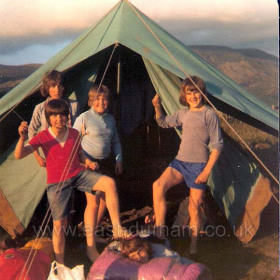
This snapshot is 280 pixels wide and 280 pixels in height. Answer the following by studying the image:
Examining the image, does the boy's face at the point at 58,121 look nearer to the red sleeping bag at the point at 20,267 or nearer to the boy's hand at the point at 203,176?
the red sleeping bag at the point at 20,267

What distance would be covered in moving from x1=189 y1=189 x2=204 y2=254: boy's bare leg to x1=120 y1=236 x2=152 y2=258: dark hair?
0.60 metres

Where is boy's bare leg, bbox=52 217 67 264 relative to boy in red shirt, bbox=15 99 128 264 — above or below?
below

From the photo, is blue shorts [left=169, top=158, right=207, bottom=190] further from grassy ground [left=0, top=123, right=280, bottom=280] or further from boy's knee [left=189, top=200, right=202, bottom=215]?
grassy ground [left=0, top=123, right=280, bottom=280]

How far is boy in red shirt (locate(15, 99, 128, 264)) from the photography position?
298 cm

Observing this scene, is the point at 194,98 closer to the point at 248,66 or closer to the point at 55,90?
the point at 55,90

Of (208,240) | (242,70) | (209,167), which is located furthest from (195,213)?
(242,70)

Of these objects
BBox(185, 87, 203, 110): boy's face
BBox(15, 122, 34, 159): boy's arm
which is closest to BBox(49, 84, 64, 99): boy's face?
BBox(15, 122, 34, 159): boy's arm

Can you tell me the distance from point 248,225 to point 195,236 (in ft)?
2.07

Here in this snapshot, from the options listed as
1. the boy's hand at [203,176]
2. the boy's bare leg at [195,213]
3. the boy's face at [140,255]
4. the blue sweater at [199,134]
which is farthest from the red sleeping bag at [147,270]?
the blue sweater at [199,134]

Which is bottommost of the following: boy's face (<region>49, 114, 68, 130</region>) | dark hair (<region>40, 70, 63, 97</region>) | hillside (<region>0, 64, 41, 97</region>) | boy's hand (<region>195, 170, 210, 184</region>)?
boy's hand (<region>195, 170, 210, 184</region>)

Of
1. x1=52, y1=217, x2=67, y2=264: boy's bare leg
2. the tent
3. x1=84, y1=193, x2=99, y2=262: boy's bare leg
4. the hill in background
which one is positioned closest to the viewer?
x1=52, y1=217, x2=67, y2=264: boy's bare leg

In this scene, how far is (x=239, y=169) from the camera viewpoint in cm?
386

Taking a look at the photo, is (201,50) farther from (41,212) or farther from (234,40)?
(41,212)

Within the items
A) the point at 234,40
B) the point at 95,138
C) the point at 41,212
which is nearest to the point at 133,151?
the point at 41,212
